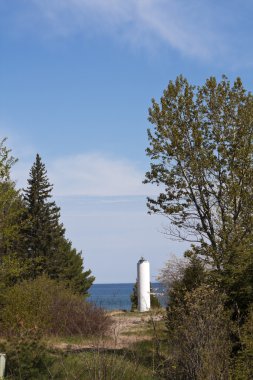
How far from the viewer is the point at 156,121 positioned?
19703 millimetres

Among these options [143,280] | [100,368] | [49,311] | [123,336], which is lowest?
[100,368]

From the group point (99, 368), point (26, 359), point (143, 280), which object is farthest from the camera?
point (143, 280)

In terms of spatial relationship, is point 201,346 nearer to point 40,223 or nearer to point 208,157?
point 208,157

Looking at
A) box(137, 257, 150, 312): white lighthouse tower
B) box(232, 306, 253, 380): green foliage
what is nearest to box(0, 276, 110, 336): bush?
box(232, 306, 253, 380): green foliage

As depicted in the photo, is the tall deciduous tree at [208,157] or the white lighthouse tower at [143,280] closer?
the tall deciduous tree at [208,157]

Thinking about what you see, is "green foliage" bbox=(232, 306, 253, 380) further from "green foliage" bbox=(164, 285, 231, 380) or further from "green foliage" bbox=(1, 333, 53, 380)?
"green foliage" bbox=(1, 333, 53, 380)

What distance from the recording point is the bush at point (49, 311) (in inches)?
720

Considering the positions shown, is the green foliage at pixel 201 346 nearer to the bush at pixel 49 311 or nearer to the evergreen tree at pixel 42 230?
the bush at pixel 49 311

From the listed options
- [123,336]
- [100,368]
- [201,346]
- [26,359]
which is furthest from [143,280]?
[100,368]

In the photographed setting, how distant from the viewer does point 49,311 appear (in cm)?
1966

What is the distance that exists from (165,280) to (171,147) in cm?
1479

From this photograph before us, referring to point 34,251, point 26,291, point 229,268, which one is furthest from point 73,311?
point 34,251

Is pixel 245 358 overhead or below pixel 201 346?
below

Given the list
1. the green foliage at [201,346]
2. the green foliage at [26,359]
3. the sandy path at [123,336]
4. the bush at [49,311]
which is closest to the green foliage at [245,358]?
the green foliage at [201,346]
